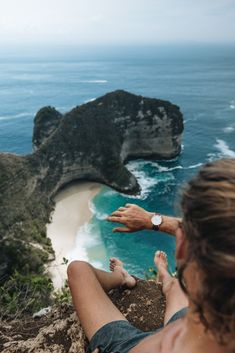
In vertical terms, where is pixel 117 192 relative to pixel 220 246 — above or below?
below

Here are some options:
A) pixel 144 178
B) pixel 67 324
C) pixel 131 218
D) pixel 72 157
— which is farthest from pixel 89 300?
pixel 144 178

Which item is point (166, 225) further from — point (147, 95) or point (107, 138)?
point (147, 95)

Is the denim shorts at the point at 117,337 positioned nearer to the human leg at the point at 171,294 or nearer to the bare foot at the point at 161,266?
the human leg at the point at 171,294

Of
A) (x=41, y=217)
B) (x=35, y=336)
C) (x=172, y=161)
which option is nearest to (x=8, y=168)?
(x=41, y=217)

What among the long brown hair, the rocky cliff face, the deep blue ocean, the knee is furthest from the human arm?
the rocky cliff face

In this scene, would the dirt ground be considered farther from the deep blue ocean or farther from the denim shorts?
the deep blue ocean

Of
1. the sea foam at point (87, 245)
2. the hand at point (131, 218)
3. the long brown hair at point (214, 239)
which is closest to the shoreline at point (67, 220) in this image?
the sea foam at point (87, 245)

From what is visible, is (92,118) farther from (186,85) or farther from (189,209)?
(186,85)
